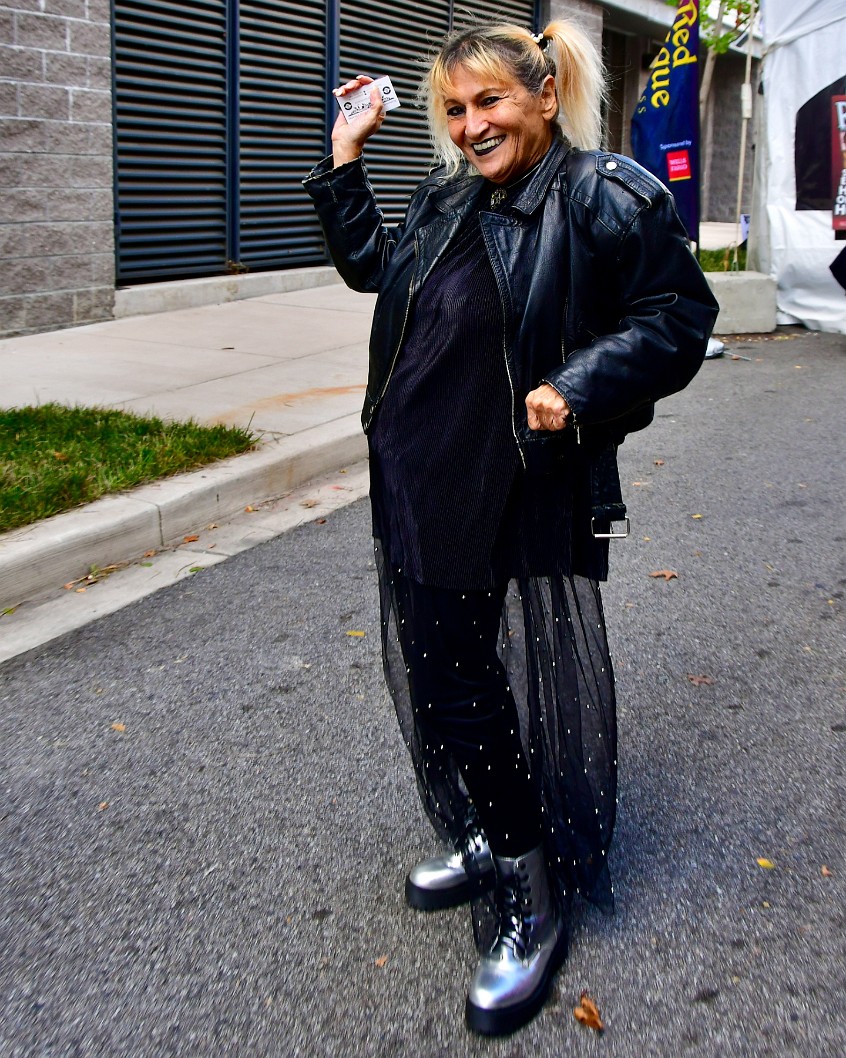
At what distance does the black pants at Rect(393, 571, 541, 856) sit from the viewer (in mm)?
2309

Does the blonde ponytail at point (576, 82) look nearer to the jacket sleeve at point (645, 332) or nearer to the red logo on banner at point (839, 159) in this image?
the jacket sleeve at point (645, 332)

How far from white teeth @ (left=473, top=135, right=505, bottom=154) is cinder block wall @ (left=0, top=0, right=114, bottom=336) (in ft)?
23.0

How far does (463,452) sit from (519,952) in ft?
3.21

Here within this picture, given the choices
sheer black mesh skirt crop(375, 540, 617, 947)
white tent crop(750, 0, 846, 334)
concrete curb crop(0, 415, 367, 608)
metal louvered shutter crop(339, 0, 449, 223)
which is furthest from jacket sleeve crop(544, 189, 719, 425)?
metal louvered shutter crop(339, 0, 449, 223)

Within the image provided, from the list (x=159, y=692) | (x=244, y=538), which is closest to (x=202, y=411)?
(x=244, y=538)

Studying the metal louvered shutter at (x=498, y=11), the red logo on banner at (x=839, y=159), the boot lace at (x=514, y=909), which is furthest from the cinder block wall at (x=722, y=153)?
the boot lace at (x=514, y=909)

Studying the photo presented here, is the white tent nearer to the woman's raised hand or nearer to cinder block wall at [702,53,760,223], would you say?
the woman's raised hand

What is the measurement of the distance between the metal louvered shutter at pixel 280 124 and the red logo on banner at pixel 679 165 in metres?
3.26

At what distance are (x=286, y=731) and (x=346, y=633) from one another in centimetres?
76

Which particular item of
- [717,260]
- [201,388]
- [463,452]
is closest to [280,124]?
[201,388]

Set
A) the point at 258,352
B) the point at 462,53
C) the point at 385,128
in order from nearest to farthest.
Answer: the point at 462,53
the point at 258,352
the point at 385,128

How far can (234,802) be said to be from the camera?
3088 mm

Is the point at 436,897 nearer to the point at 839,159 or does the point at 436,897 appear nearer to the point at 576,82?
the point at 576,82

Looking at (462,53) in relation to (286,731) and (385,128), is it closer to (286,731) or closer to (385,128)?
(286,731)
